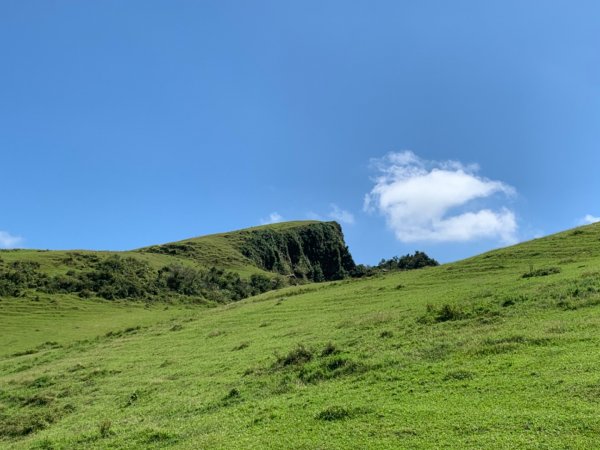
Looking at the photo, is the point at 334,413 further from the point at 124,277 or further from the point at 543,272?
the point at 124,277

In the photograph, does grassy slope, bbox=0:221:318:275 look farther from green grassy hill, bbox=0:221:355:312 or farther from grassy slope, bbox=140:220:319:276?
green grassy hill, bbox=0:221:355:312

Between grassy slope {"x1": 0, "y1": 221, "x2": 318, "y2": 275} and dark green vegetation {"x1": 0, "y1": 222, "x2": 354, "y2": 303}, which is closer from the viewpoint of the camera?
dark green vegetation {"x1": 0, "y1": 222, "x2": 354, "y2": 303}

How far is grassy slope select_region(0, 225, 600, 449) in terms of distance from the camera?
11.4m

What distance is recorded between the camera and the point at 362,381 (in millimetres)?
16469

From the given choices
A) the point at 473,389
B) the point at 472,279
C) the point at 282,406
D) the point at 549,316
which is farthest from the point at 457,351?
the point at 472,279

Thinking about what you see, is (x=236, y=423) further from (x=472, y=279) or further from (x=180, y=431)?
(x=472, y=279)

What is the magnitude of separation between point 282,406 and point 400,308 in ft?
54.1

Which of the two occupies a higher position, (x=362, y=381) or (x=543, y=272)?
(x=543, y=272)

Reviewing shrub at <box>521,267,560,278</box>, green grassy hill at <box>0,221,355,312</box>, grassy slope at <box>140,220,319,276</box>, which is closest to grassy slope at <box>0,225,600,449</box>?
shrub at <box>521,267,560,278</box>

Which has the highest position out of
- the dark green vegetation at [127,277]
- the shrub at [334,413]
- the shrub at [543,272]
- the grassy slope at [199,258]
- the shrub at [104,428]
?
the grassy slope at [199,258]

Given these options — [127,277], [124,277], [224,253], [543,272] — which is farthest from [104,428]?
[224,253]

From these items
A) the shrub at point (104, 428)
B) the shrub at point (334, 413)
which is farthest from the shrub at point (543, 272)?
the shrub at point (104, 428)

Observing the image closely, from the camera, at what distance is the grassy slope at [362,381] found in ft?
37.3

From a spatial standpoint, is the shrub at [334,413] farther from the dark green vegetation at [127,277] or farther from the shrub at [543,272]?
the dark green vegetation at [127,277]
